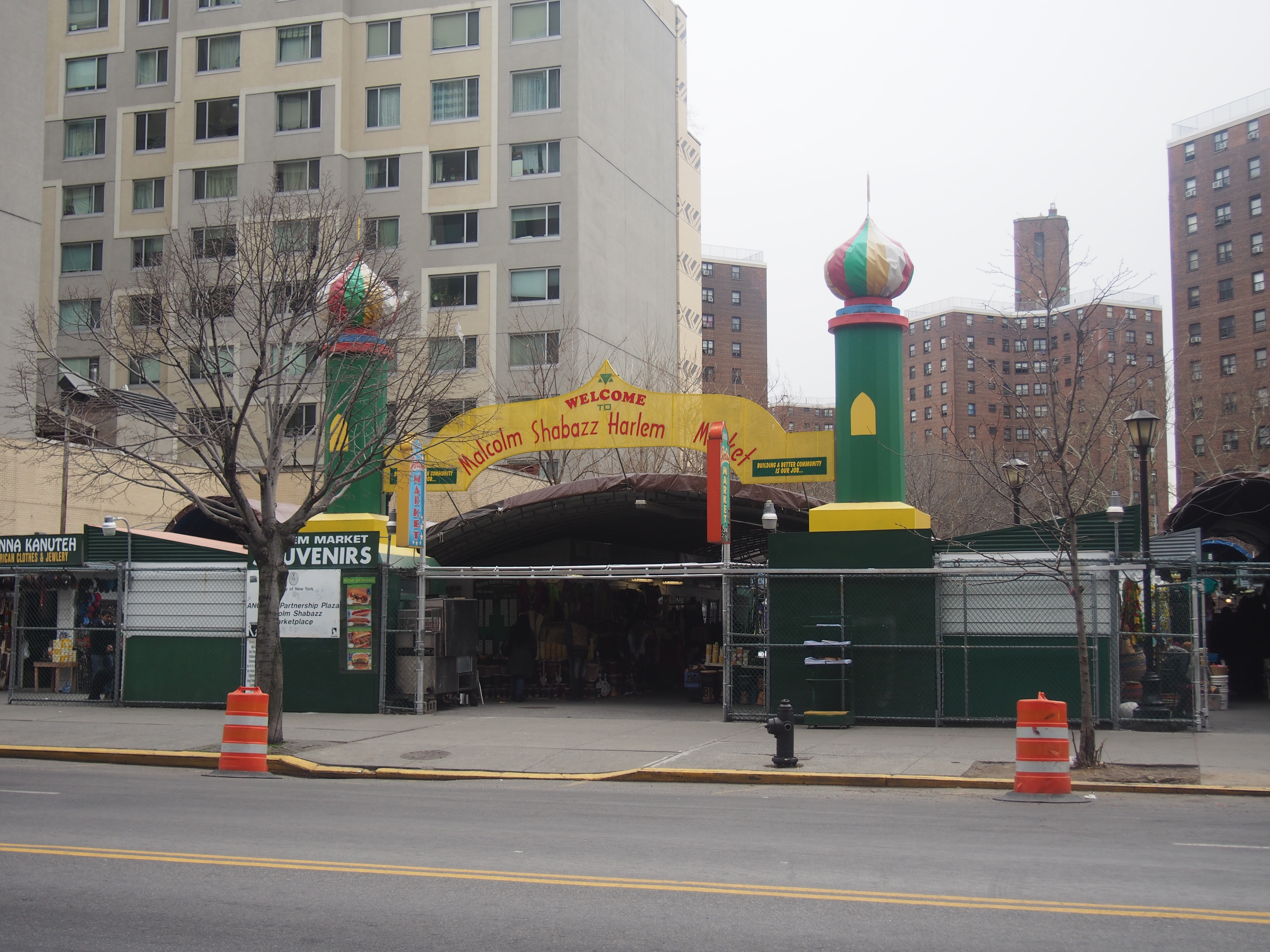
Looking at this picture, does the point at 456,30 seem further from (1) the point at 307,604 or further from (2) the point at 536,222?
(1) the point at 307,604

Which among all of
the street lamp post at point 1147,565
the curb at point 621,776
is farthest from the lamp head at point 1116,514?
the curb at point 621,776

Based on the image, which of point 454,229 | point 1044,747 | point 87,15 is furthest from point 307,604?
point 87,15

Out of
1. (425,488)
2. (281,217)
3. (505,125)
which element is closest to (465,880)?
(425,488)

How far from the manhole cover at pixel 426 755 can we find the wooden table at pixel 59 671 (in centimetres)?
1054

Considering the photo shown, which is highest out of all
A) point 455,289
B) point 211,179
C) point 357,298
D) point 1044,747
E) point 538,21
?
point 538,21

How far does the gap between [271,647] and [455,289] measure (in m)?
34.3

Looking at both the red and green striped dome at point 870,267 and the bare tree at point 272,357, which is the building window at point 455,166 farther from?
the red and green striped dome at point 870,267

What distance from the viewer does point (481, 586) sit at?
2577 centimetres

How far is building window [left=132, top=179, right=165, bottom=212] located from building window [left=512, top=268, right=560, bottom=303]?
16376 millimetres

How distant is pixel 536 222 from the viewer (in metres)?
48.8

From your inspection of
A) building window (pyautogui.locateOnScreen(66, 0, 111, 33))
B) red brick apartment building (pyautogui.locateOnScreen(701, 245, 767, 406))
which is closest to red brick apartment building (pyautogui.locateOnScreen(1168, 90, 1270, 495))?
red brick apartment building (pyautogui.locateOnScreen(701, 245, 767, 406))

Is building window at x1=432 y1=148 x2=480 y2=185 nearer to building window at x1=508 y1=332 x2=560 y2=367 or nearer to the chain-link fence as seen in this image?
building window at x1=508 y1=332 x2=560 y2=367

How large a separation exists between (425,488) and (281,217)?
17.9ft

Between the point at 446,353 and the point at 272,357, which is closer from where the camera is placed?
the point at 272,357
